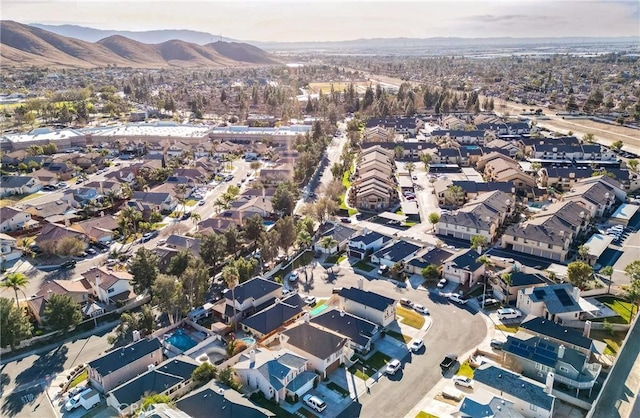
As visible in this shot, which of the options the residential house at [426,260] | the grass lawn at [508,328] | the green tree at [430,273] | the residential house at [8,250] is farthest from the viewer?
the residential house at [8,250]

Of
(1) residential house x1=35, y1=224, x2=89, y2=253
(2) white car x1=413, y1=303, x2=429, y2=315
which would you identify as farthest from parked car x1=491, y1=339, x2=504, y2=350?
(1) residential house x1=35, y1=224, x2=89, y2=253

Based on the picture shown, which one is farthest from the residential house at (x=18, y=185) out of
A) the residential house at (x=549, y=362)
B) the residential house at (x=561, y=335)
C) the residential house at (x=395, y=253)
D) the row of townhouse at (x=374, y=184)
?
the residential house at (x=561, y=335)

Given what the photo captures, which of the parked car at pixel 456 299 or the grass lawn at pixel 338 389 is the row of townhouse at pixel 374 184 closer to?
the parked car at pixel 456 299

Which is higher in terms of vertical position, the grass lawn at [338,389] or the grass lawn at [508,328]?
the grass lawn at [508,328]

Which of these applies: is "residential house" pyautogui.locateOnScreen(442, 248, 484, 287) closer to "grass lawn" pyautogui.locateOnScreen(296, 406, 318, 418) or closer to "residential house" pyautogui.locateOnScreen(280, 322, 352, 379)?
"residential house" pyautogui.locateOnScreen(280, 322, 352, 379)

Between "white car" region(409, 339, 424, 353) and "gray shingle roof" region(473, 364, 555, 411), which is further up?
"gray shingle roof" region(473, 364, 555, 411)

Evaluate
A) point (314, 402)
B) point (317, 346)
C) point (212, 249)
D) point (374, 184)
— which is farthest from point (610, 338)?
point (374, 184)

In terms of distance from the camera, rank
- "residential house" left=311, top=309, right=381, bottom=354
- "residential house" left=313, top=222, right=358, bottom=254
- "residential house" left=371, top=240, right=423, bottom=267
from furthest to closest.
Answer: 1. "residential house" left=313, top=222, right=358, bottom=254
2. "residential house" left=371, top=240, right=423, bottom=267
3. "residential house" left=311, top=309, right=381, bottom=354

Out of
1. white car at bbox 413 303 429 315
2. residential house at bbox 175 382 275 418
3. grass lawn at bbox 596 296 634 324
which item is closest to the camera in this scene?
residential house at bbox 175 382 275 418
